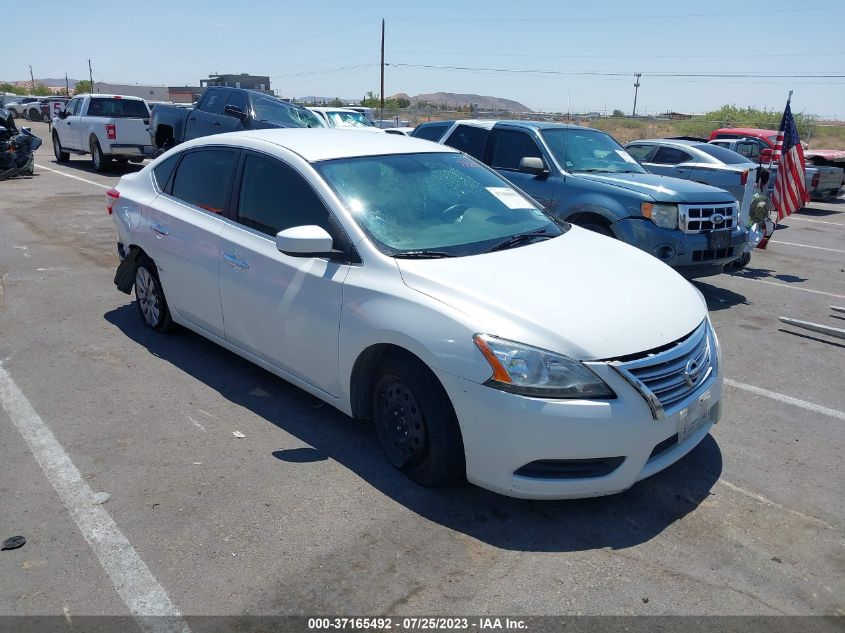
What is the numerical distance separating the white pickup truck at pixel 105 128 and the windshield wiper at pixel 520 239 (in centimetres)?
1512

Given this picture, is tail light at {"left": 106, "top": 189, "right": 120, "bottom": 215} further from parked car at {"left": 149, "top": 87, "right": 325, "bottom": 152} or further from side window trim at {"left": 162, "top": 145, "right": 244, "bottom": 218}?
parked car at {"left": 149, "top": 87, "right": 325, "bottom": 152}

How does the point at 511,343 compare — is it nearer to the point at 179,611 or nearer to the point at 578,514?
the point at 578,514

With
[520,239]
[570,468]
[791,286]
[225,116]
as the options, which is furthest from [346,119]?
[570,468]

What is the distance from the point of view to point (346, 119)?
18531 mm

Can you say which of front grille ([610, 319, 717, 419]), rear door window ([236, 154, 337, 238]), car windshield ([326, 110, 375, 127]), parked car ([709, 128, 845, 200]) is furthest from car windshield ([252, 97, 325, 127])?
front grille ([610, 319, 717, 419])

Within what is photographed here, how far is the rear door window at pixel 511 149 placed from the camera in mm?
8461

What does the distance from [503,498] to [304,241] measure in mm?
1725

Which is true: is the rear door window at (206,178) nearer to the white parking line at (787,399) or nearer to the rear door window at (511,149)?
the white parking line at (787,399)

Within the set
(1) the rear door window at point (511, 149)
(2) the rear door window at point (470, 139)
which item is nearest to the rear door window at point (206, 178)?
(1) the rear door window at point (511, 149)

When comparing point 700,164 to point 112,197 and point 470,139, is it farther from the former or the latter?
point 112,197

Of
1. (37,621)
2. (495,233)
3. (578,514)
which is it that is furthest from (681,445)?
(37,621)

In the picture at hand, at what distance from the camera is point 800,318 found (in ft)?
24.3

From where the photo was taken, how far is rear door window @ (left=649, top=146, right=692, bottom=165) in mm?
13359

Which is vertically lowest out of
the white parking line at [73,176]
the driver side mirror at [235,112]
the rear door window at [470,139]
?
Answer: the white parking line at [73,176]
